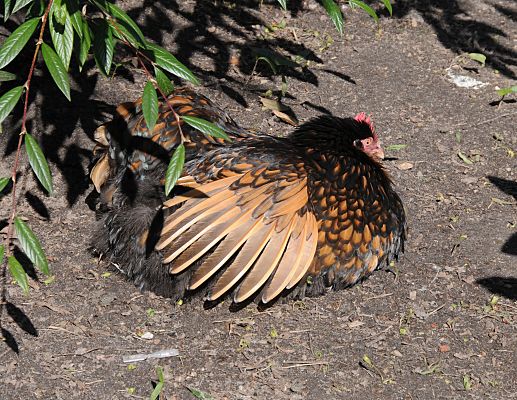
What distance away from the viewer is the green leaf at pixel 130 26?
3.13 metres

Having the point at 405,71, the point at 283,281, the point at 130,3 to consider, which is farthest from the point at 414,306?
the point at 130,3

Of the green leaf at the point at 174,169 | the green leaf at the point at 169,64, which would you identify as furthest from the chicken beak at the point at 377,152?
the green leaf at the point at 174,169

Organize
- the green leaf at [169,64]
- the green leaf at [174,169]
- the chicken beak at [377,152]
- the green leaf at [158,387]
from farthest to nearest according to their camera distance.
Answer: the chicken beak at [377,152] < the green leaf at [158,387] < the green leaf at [169,64] < the green leaf at [174,169]

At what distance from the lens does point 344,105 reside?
6258 millimetres

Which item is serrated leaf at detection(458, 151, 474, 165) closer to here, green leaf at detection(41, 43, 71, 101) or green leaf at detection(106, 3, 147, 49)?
green leaf at detection(106, 3, 147, 49)

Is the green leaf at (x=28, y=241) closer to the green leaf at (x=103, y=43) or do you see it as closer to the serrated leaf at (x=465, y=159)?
the green leaf at (x=103, y=43)

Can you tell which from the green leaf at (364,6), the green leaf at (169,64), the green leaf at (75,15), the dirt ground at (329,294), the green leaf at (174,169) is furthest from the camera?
the dirt ground at (329,294)

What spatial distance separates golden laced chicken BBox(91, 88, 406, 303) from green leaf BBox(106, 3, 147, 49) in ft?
3.31

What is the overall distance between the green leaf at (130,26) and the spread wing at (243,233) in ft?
3.48

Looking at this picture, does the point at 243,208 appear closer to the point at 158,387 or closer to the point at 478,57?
the point at 158,387

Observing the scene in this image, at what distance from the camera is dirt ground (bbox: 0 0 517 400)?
164 inches

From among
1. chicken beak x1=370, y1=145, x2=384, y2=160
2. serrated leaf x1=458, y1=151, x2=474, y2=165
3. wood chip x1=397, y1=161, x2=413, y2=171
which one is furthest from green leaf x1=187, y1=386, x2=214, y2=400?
serrated leaf x1=458, y1=151, x2=474, y2=165

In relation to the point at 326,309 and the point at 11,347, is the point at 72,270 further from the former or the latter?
the point at 326,309

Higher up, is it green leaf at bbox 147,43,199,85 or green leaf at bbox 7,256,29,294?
green leaf at bbox 147,43,199,85
